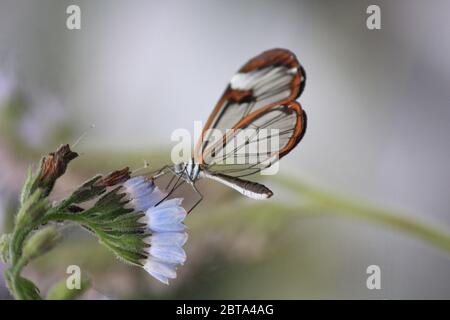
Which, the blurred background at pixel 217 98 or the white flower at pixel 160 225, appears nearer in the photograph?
the white flower at pixel 160 225

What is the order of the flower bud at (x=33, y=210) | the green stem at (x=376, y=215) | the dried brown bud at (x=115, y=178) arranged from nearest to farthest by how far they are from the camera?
the flower bud at (x=33, y=210) < the dried brown bud at (x=115, y=178) < the green stem at (x=376, y=215)

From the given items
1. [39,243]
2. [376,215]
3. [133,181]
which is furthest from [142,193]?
[376,215]

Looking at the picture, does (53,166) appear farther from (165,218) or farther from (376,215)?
(376,215)

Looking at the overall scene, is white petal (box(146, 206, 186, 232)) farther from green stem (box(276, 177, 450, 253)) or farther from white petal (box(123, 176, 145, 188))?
green stem (box(276, 177, 450, 253))

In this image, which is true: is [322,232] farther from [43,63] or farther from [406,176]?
[43,63]

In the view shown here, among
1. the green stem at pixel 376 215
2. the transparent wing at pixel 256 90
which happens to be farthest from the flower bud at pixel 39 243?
the green stem at pixel 376 215

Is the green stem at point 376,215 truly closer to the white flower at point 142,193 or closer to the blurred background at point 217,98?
the blurred background at point 217,98
